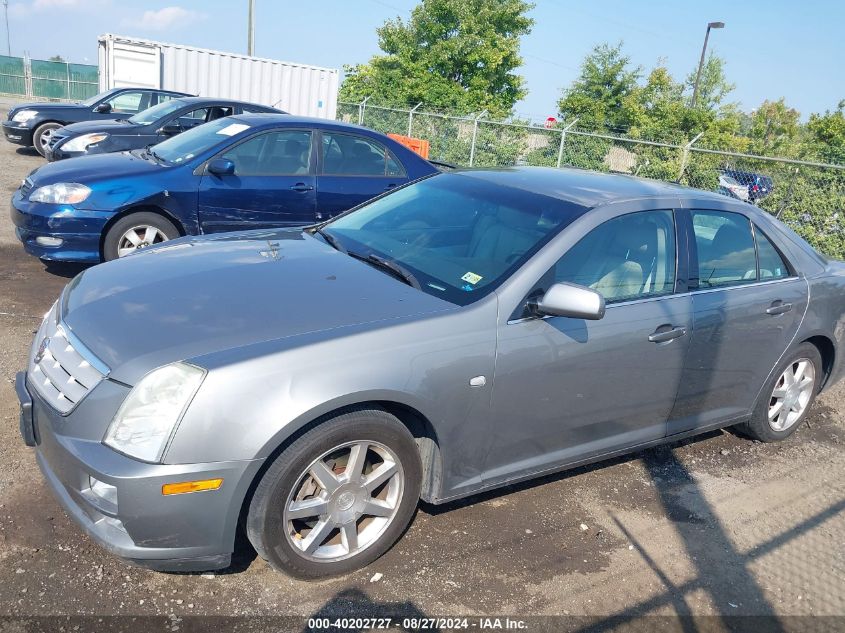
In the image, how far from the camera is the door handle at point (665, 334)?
12.0 ft

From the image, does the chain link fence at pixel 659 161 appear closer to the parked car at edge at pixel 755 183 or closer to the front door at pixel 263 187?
the parked car at edge at pixel 755 183

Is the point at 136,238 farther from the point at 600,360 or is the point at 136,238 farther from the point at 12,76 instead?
the point at 12,76

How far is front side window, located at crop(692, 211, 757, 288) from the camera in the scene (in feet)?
13.1

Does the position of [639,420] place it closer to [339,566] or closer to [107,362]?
[339,566]

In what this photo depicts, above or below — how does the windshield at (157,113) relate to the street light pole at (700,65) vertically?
below

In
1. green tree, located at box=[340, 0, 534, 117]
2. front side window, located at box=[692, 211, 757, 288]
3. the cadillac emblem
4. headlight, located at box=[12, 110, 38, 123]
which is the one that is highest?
green tree, located at box=[340, 0, 534, 117]

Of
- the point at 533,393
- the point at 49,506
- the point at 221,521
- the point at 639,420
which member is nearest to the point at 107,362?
the point at 221,521

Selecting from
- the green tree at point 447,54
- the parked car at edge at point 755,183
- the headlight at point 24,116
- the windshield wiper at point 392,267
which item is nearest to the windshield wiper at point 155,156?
the windshield wiper at point 392,267

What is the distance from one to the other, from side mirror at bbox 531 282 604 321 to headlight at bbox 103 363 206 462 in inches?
59.3

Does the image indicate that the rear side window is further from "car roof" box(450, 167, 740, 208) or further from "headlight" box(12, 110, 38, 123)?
"headlight" box(12, 110, 38, 123)

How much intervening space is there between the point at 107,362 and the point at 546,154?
14.1m

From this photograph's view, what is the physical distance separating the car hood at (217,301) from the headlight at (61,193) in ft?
8.89

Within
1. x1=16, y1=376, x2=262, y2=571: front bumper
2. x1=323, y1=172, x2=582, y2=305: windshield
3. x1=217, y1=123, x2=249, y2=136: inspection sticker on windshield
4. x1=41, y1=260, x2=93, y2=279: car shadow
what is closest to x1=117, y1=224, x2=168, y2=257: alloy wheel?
x1=41, y1=260, x2=93, y2=279: car shadow

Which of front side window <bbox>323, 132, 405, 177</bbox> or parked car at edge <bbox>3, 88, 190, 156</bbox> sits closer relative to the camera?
front side window <bbox>323, 132, 405, 177</bbox>
